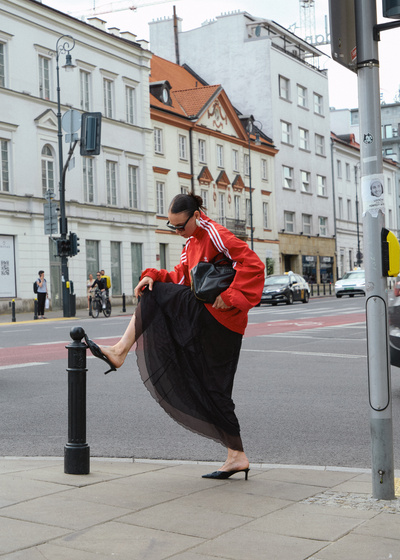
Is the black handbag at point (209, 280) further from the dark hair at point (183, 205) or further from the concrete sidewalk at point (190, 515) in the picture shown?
the concrete sidewalk at point (190, 515)

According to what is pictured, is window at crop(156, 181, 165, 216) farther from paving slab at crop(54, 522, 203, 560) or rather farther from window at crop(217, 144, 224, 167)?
paving slab at crop(54, 522, 203, 560)

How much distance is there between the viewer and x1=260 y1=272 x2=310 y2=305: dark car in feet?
130

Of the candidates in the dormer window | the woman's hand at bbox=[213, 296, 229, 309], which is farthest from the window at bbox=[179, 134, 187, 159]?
the woman's hand at bbox=[213, 296, 229, 309]

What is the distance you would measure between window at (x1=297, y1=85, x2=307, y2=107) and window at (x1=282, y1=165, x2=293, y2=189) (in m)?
5.80

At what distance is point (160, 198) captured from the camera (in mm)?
48875

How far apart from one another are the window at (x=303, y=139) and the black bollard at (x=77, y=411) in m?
65.0

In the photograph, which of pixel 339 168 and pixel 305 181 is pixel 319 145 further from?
pixel 305 181

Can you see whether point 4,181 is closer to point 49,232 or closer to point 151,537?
point 49,232

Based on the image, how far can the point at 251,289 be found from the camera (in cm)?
525

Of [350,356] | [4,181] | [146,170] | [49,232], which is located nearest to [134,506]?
[350,356]

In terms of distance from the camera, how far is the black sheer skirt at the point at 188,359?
543 centimetres

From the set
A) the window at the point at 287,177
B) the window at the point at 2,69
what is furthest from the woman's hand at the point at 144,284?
the window at the point at 287,177

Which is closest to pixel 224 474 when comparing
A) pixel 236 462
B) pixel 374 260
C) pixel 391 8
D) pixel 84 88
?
pixel 236 462

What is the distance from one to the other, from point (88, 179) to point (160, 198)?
7.57 meters
